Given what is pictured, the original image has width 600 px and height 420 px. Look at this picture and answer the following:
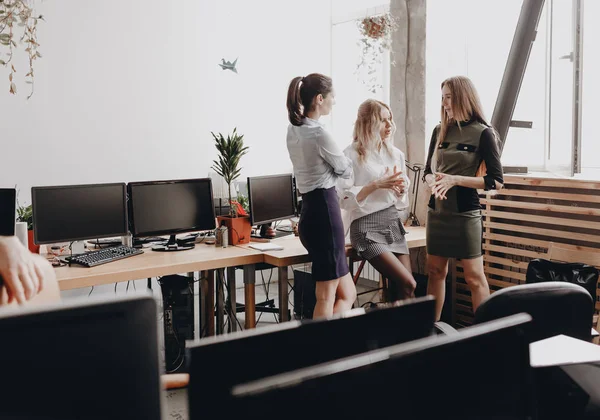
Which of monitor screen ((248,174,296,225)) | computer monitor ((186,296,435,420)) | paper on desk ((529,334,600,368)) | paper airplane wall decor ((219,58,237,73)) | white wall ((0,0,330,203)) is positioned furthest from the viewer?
paper airplane wall decor ((219,58,237,73))

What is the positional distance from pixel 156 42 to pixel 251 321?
3325mm

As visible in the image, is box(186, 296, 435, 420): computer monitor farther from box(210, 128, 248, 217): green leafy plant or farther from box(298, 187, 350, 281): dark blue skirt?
box(210, 128, 248, 217): green leafy plant

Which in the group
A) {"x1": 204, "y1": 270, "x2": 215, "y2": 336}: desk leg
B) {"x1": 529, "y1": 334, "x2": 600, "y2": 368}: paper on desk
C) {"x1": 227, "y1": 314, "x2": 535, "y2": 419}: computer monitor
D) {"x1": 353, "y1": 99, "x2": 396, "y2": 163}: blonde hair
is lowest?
{"x1": 204, "y1": 270, "x2": 215, "y2": 336}: desk leg

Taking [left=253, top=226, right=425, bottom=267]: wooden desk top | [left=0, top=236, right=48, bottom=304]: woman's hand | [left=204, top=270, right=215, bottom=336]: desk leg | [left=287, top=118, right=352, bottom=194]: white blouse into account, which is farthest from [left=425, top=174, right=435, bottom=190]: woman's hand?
[left=0, top=236, right=48, bottom=304]: woman's hand

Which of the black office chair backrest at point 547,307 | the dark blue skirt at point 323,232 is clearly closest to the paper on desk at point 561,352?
the black office chair backrest at point 547,307

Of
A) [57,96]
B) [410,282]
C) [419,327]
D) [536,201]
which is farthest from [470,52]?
[419,327]

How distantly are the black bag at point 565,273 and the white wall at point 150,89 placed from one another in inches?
140

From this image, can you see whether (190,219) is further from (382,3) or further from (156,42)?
(382,3)

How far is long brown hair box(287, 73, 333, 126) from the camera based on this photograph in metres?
3.47

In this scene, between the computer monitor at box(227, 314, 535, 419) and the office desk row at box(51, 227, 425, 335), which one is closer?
the computer monitor at box(227, 314, 535, 419)

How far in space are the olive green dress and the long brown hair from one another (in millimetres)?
927

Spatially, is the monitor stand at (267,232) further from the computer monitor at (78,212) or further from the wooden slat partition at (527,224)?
the wooden slat partition at (527,224)

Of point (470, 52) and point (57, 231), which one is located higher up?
point (470, 52)

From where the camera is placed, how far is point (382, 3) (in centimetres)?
654
